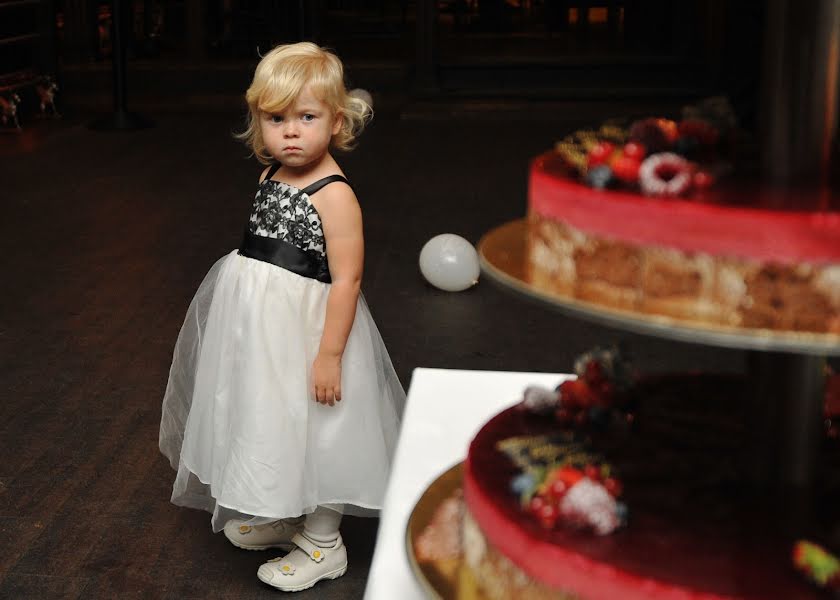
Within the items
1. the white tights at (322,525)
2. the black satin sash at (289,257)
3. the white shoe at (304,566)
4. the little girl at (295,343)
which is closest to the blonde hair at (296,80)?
the little girl at (295,343)

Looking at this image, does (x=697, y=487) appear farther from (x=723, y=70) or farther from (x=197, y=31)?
(x=197, y=31)

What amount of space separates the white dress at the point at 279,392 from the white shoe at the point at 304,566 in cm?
14

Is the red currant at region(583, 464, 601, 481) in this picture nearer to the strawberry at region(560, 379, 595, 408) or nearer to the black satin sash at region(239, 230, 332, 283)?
the strawberry at region(560, 379, 595, 408)

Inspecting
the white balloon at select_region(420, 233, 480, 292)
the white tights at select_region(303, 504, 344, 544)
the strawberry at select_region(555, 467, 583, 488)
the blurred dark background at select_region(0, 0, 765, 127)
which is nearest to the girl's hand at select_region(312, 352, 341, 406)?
the white tights at select_region(303, 504, 344, 544)

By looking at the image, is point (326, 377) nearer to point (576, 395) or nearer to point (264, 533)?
point (264, 533)

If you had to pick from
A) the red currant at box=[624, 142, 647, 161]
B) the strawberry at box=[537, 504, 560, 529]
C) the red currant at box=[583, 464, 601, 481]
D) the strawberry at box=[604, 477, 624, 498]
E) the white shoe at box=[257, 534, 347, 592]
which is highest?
the red currant at box=[624, 142, 647, 161]

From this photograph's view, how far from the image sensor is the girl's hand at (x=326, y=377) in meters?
2.52

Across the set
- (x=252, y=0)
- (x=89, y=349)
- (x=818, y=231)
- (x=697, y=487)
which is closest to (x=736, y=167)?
(x=818, y=231)

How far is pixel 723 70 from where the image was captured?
11.5m

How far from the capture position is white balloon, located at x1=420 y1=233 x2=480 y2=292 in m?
5.10

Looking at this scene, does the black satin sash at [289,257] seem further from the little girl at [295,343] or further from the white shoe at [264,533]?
the white shoe at [264,533]

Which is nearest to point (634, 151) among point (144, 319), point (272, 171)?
point (272, 171)

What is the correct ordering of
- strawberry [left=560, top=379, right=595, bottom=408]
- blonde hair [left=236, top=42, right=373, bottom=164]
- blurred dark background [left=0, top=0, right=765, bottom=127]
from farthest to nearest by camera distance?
1. blurred dark background [left=0, top=0, right=765, bottom=127]
2. blonde hair [left=236, top=42, right=373, bottom=164]
3. strawberry [left=560, top=379, right=595, bottom=408]

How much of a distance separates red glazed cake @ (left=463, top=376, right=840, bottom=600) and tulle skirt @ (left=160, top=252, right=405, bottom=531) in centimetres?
97
